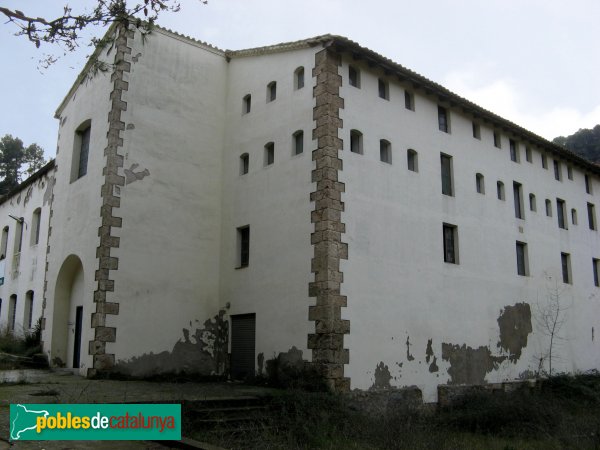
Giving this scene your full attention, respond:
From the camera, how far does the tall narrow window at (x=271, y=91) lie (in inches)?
651

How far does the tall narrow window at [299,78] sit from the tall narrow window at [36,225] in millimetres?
13516

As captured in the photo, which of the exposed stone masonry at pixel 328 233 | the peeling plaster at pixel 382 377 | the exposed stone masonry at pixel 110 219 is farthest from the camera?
the exposed stone masonry at pixel 110 219

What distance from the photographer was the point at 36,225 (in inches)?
947

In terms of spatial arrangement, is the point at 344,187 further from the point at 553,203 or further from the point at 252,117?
the point at 553,203

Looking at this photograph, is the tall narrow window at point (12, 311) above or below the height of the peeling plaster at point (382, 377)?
above

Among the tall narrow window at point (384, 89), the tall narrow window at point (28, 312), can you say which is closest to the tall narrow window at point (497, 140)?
the tall narrow window at point (384, 89)

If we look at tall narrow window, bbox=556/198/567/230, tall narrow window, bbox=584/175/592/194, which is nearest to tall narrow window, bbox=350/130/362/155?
tall narrow window, bbox=556/198/567/230

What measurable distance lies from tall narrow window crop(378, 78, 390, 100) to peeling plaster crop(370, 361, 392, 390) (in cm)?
719

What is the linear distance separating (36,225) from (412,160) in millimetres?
15907

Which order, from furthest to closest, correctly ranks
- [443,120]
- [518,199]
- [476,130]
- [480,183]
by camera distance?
1. [518,199]
2. [476,130]
3. [480,183]
4. [443,120]

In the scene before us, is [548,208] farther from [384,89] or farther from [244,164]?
[244,164]

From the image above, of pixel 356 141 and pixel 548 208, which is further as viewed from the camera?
pixel 548 208

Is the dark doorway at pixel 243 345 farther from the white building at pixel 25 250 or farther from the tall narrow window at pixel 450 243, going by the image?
the white building at pixel 25 250

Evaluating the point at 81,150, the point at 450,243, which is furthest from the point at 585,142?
the point at 81,150
